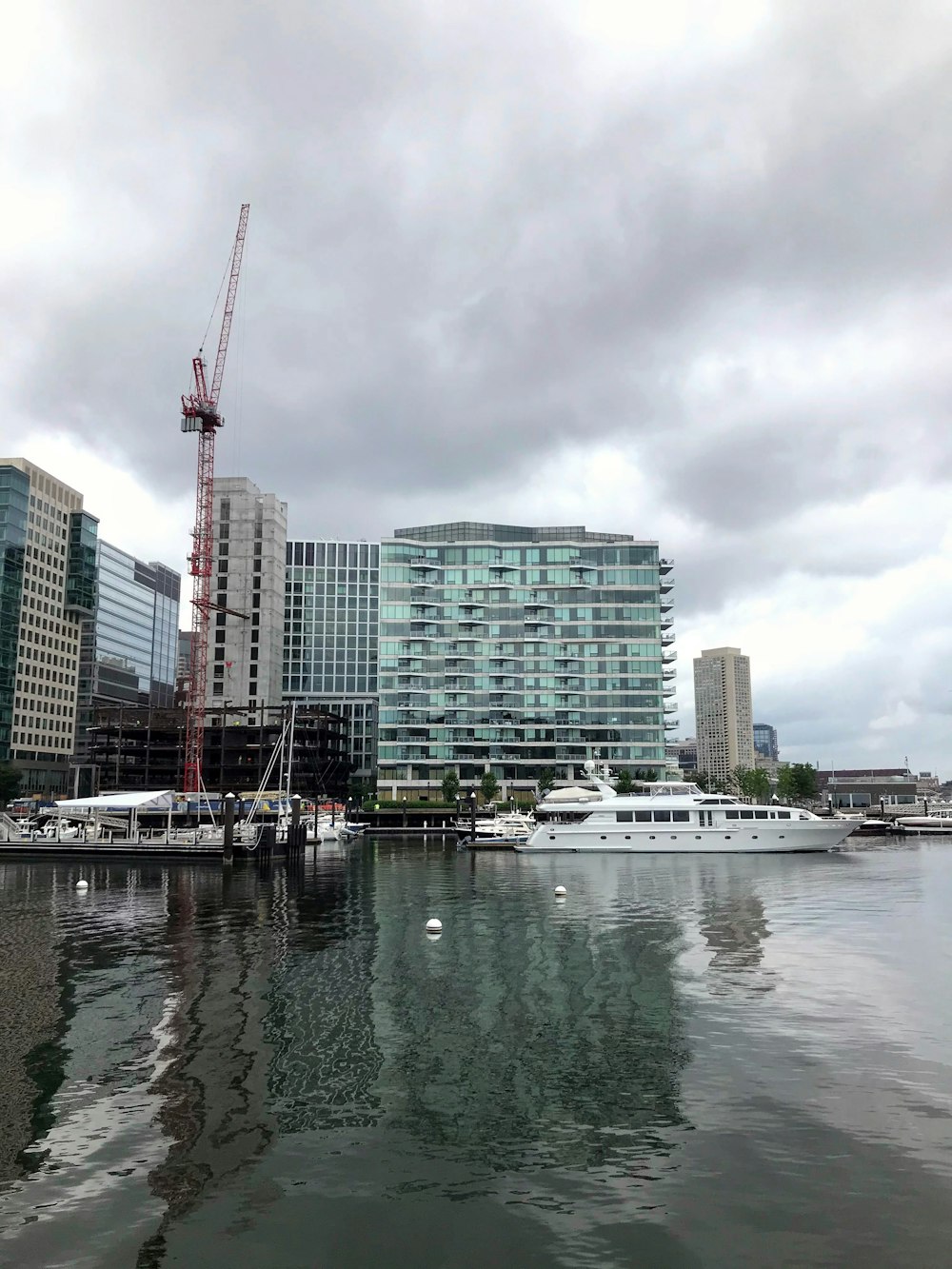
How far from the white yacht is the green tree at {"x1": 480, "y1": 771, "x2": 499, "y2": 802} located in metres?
89.7

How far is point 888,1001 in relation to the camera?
29531 millimetres

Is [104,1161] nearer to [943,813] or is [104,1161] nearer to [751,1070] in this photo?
[751,1070]

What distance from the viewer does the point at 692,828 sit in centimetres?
9819

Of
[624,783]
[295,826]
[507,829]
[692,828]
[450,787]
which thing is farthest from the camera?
[450,787]

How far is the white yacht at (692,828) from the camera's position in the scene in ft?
321

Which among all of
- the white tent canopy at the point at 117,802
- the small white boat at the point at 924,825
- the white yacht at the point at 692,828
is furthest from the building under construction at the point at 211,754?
the small white boat at the point at 924,825

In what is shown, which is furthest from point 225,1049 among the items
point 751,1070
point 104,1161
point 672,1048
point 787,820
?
point 787,820

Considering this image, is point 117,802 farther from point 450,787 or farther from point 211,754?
point 450,787

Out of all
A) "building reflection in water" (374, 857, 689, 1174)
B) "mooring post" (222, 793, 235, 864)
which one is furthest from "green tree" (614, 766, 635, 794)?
"building reflection in water" (374, 857, 689, 1174)

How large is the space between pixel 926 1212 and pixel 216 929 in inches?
1476

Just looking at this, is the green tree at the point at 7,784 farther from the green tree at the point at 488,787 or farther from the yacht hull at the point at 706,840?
the yacht hull at the point at 706,840

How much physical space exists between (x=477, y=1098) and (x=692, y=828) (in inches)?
3229

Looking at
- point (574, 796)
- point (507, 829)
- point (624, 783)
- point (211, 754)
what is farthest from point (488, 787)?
point (574, 796)

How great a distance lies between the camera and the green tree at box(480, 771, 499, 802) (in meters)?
193
